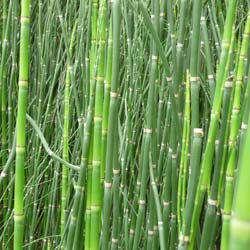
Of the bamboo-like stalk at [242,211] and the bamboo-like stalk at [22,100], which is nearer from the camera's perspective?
the bamboo-like stalk at [242,211]

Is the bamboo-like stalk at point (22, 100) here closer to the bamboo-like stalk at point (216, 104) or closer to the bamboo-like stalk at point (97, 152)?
the bamboo-like stalk at point (97, 152)

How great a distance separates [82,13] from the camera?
4.38 feet

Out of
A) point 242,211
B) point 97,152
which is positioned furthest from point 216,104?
point 242,211

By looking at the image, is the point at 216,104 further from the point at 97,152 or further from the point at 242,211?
the point at 242,211

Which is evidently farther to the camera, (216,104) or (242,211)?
(216,104)

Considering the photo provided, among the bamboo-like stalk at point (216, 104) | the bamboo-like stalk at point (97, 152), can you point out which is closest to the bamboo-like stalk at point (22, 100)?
the bamboo-like stalk at point (97, 152)

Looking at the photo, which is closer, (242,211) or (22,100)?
(242,211)

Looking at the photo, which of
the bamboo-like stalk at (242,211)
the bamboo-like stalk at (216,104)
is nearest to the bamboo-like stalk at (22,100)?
the bamboo-like stalk at (216,104)

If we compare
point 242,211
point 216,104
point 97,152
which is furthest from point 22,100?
point 242,211

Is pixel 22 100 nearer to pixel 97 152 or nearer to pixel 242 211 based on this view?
pixel 97 152

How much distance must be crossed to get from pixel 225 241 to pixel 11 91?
1.31m

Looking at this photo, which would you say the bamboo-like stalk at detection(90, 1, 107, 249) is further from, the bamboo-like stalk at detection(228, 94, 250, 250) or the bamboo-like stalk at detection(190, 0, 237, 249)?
the bamboo-like stalk at detection(228, 94, 250, 250)

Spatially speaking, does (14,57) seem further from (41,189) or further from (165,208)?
(165,208)

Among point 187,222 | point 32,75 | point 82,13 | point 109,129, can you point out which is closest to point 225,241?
point 187,222
